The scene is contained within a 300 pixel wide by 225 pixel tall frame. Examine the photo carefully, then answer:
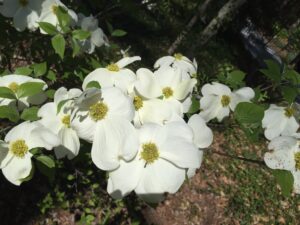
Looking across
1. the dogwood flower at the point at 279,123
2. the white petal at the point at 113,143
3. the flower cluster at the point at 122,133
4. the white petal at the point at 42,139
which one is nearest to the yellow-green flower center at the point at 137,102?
the flower cluster at the point at 122,133

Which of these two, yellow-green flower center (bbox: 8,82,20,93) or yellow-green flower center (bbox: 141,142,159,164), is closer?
yellow-green flower center (bbox: 141,142,159,164)

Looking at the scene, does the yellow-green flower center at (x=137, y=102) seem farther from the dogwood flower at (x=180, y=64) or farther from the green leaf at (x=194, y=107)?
the dogwood flower at (x=180, y=64)

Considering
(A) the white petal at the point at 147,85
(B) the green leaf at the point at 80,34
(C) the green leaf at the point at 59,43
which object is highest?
(A) the white petal at the point at 147,85

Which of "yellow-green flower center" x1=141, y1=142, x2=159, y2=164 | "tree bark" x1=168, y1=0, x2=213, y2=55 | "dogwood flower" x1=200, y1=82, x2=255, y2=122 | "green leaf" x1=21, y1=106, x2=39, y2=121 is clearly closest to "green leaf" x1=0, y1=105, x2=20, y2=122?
"green leaf" x1=21, y1=106, x2=39, y2=121

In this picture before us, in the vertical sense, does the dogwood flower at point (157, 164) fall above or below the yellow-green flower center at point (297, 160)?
below

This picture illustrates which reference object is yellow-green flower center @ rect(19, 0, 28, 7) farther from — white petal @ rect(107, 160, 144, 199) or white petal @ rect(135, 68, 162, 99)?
white petal @ rect(107, 160, 144, 199)

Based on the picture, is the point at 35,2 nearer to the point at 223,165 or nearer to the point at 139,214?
the point at 139,214
